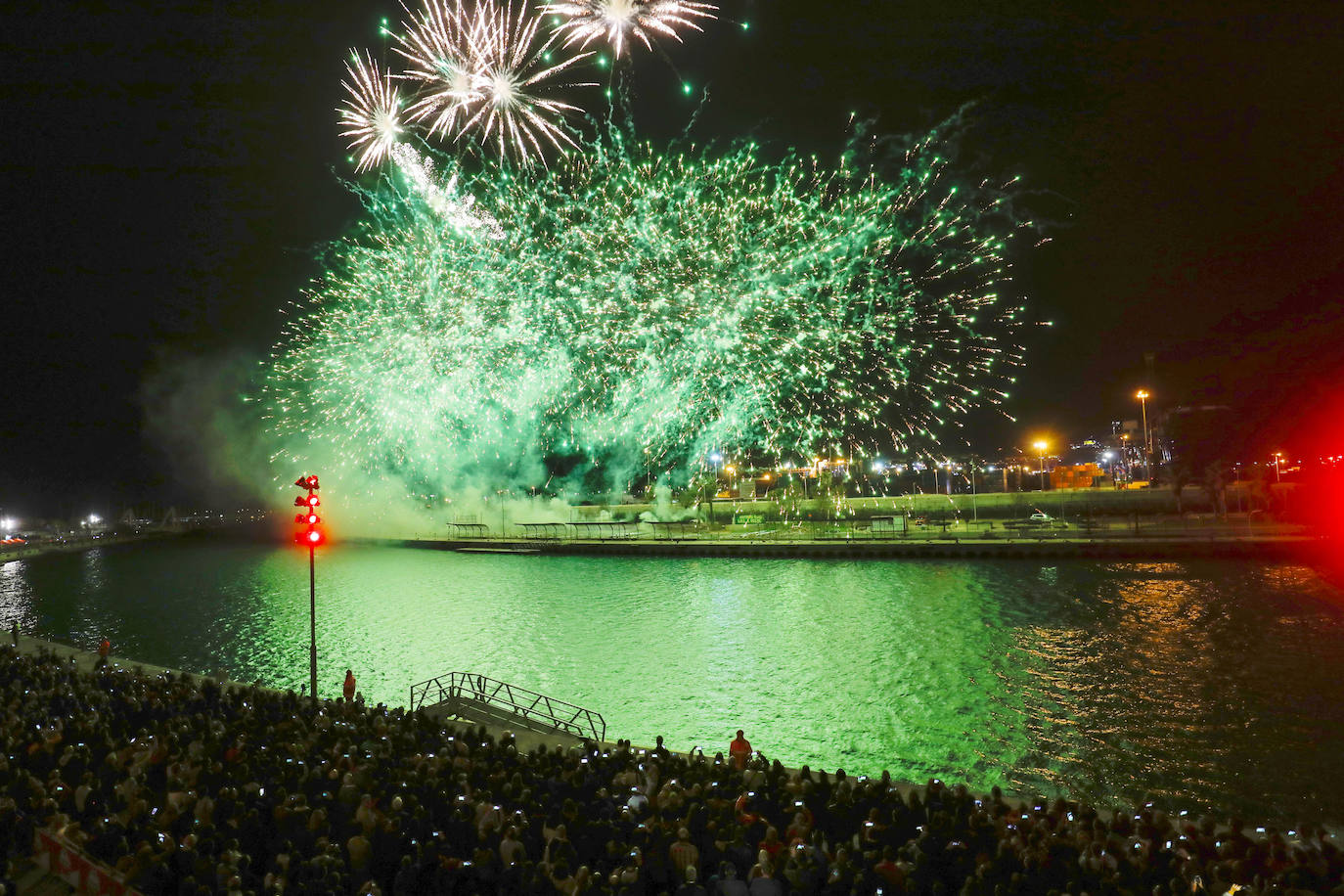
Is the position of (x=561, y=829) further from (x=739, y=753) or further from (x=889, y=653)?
(x=889, y=653)

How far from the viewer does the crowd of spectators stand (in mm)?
5555

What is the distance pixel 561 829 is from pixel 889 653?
14.1 m

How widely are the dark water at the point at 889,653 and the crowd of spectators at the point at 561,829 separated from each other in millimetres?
4308

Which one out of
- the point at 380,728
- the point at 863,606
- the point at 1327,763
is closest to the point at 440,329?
the point at 863,606

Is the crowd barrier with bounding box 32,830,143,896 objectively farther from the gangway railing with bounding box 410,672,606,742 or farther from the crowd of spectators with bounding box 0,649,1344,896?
the gangway railing with bounding box 410,672,606,742

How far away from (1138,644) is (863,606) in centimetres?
818

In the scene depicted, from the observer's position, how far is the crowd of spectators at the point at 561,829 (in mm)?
5555

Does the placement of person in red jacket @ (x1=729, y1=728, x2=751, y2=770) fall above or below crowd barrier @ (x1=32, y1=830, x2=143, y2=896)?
below

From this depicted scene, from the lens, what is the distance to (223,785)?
25.8 ft

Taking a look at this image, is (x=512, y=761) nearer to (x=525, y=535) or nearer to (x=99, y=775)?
(x=99, y=775)

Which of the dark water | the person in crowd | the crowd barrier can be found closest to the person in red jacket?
the person in crowd

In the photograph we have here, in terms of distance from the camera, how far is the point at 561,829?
6258mm

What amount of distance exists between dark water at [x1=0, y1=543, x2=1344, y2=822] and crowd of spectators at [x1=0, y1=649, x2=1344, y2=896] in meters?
4.31

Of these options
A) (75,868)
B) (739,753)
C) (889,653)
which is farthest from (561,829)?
(889,653)
